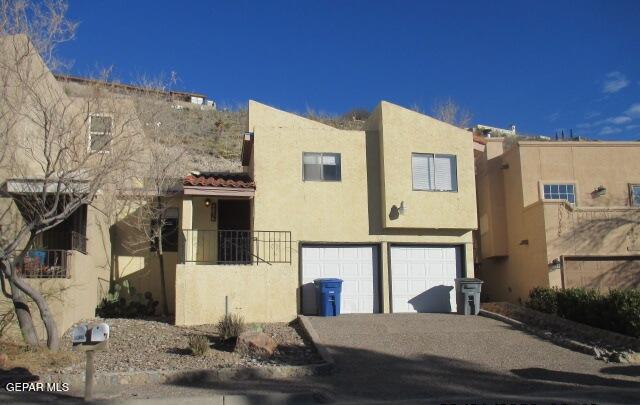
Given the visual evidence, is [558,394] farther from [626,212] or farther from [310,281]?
[626,212]

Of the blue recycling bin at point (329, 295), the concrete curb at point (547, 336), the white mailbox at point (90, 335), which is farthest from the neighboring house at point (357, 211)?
the white mailbox at point (90, 335)

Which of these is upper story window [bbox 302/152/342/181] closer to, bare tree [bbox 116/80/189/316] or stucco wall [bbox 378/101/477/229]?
stucco wall [bbox 378/101/477/229]

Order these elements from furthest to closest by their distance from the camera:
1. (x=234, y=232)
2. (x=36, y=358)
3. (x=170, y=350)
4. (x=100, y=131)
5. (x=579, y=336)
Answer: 1. (x=234, y=232)
2. (x=579, y=336)
3. (x=100, y=131)
4. (x=170, y=350)
5. (x=36, y=358)

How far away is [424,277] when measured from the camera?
18.7 meters

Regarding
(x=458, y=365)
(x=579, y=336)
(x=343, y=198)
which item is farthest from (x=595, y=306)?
(x=343, y=198)

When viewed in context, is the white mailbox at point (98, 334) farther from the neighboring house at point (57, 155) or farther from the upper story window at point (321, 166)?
the upper story window at point (321, 166)

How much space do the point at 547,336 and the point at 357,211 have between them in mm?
5958

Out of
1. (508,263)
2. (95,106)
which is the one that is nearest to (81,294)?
(95,106)

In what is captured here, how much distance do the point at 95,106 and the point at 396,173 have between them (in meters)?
8.18

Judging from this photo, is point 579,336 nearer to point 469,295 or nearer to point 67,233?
point 469,295

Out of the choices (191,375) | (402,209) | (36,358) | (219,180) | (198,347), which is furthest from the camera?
(402,209)

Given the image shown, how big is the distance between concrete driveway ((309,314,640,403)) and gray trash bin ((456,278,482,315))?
0.99 m

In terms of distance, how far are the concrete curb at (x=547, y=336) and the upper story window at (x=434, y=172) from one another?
3.67 meters

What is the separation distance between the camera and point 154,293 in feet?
60.5
